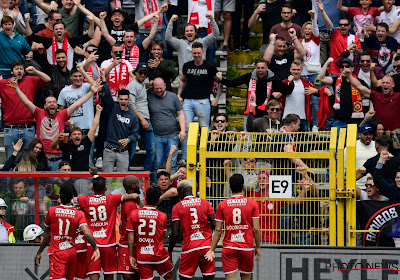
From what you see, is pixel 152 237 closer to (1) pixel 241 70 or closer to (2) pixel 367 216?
(2) pixel 367 216

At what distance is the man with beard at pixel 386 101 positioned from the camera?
18.2 metres

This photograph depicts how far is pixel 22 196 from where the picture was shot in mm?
15648

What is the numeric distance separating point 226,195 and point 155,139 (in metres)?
3.40

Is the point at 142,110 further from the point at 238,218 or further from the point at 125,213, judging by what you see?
the point at 238,218

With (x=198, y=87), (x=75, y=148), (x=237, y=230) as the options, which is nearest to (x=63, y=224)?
(x=237, y=230)

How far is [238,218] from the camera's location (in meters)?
14.1

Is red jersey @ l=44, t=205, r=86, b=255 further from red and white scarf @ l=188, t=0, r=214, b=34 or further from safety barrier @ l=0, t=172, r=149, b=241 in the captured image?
red and white scarf @ l=188, t=0, r=214, b=34

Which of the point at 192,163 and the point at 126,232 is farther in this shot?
the point at 192,163

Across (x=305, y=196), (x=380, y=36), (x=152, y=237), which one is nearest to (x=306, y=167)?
(x=305, y=196)

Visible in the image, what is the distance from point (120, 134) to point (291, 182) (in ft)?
14.0

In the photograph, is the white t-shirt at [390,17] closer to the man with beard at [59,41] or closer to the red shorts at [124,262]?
the man with beard at [59,41]

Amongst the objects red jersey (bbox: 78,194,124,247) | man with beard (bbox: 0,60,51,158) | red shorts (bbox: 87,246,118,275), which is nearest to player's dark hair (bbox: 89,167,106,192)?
red jersey (bbox: 78,194,124,247)

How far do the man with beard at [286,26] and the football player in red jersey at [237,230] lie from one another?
6696 mm

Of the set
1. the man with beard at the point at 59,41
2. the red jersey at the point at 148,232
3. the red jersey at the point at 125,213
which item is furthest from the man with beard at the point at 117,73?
the red jersey at the point at 148,232
